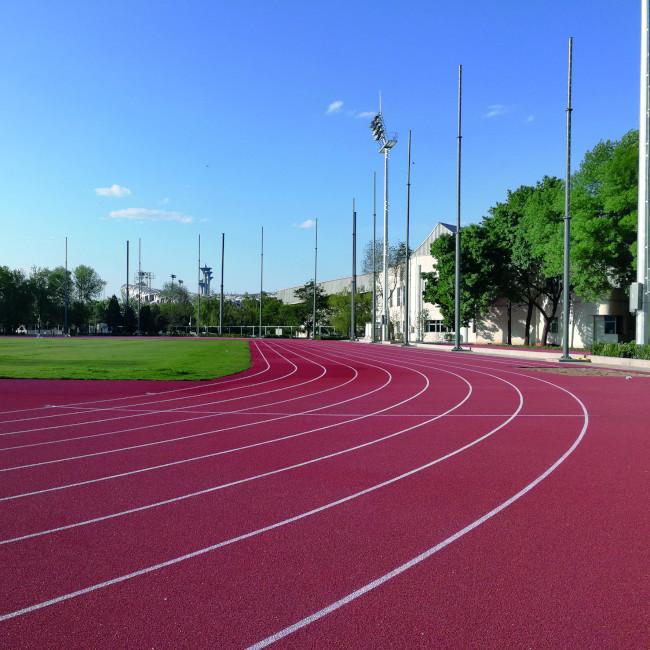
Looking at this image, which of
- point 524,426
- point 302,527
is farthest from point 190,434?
point 524,426

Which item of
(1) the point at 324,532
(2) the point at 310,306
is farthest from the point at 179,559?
(2) the point at 310,306

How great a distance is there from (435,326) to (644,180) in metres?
38.2

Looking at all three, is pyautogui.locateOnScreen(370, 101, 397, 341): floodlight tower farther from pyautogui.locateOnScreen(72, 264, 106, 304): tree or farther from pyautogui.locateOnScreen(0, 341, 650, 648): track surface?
pyautogui.locateOnScreen(72, 264, 106, 304): tree

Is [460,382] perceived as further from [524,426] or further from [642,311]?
[642,311]

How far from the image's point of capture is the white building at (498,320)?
148 feet

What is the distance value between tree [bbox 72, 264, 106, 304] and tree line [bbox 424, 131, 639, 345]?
288 feet

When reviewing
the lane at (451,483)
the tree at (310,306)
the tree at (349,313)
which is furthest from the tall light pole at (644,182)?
the tree at (310,306)

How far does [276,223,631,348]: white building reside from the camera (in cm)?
4500

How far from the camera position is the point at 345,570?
4160 millimetres

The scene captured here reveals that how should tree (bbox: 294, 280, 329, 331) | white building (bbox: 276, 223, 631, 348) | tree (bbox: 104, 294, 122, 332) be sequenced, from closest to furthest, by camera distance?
white building (bbox: 276, 223, 631, 348) < tree (bbox: 294, 280, 329, 331) < tree (bbox: 104, 294, 122, 332)

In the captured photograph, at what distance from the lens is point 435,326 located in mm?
62406

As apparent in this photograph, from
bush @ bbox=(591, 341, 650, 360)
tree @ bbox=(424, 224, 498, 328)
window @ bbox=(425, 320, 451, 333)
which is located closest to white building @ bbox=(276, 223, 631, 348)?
window @ bbox=(425, 320, 451, 333)

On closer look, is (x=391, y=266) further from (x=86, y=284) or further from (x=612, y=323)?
(x=86, y=284)

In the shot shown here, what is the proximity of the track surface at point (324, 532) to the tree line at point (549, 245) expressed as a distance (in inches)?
1085
